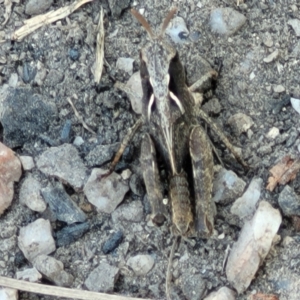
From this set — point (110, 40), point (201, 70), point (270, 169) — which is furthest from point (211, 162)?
point (110, 40)

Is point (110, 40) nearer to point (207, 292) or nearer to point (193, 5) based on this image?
point (193, 5)

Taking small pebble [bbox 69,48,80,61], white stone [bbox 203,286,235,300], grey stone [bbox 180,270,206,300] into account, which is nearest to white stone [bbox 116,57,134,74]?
small pebble [bbox 69,48,80,61]

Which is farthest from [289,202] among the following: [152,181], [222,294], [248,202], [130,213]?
[130,213]

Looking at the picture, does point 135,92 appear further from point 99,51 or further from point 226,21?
→ point 226,21

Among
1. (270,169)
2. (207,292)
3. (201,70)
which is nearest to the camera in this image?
(207,292)

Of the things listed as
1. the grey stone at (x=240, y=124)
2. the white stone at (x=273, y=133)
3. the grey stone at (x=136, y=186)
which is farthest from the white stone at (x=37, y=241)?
the white stone at (x=273, y=133)

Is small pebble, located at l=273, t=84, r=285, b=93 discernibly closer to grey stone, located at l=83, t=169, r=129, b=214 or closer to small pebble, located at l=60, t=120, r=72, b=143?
grey stone, located at l=83, t=169, r=129, b=214
